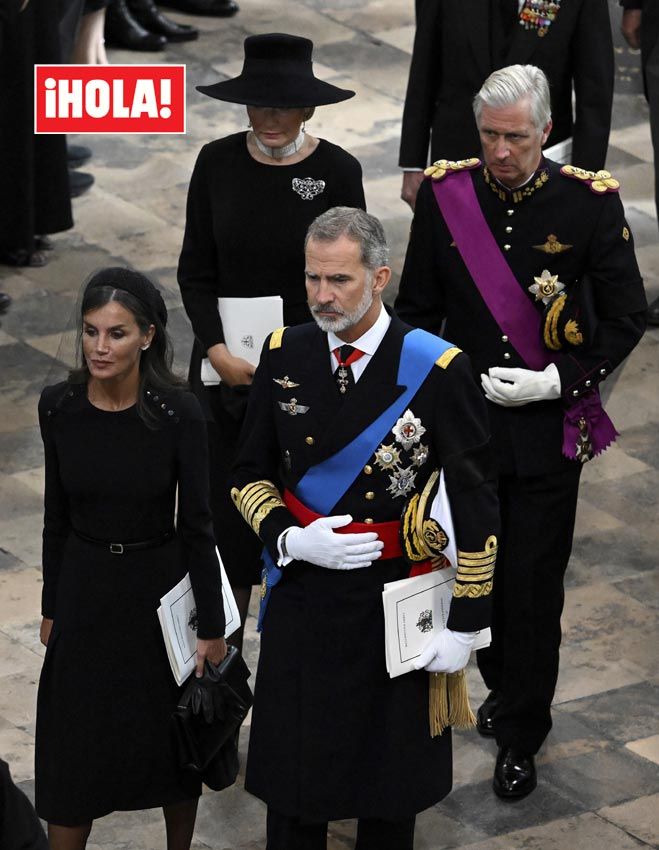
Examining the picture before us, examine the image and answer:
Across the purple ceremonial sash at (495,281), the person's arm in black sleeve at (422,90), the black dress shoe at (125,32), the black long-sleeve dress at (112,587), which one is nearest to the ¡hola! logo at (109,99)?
the black dress shoe at (125,32)

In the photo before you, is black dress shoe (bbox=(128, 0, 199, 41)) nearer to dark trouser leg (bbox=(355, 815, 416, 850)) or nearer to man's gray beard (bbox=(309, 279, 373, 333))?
man's gray beard (bbox=(309, 279, 373, 333))

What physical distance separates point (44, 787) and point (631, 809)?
173cm

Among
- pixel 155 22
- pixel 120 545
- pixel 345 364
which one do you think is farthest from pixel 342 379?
pixel 155 22

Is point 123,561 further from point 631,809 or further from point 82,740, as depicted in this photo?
point 631,809

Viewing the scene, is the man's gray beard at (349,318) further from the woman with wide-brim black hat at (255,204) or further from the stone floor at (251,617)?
the stone floor at (251,617)

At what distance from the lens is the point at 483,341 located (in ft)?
17.7

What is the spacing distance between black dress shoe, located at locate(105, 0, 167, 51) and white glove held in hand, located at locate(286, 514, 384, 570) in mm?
7351

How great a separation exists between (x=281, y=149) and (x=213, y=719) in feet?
5.43

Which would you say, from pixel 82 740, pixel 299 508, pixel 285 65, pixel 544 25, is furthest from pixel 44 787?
pixel 544 25

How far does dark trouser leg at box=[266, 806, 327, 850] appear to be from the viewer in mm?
4770

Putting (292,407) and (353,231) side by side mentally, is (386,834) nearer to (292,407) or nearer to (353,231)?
(292,407)

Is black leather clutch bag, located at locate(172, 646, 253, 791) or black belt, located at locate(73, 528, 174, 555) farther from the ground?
black belt, located at locate(73, 528, 174, 555)

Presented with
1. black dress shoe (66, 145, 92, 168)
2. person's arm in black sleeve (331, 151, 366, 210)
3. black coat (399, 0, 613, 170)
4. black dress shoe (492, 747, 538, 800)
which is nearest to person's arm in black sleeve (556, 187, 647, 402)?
person's arm in black sleeve (331, 151, 366, 210)

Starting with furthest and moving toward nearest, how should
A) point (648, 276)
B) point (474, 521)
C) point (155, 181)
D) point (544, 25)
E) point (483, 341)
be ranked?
point (155, 181) → point (648, 276) → point (544, 25) → point (483, 341) → point (474, 521)
